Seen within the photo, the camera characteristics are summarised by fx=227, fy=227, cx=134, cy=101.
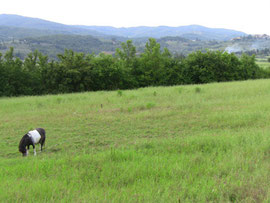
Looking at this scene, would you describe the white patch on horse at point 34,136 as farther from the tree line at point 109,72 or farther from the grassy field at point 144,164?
the tree line at point 109,72

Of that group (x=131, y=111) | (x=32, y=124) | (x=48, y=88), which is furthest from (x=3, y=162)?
(x=48, y=88)

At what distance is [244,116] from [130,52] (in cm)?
5494

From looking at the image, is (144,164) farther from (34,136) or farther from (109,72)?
(109,72)

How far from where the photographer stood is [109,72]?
37.6 metres

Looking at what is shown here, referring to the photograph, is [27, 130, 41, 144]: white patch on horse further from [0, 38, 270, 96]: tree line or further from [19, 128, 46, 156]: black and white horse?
[0, 38, 270, 96]: tree line

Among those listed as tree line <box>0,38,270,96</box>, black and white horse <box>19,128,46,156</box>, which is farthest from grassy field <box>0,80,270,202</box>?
tree line <box>0,38,270,96</box>

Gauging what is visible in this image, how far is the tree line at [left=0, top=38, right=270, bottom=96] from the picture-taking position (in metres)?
34.9

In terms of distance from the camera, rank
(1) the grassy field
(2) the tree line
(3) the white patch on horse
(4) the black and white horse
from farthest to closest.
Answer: (2) the tree line, (3) the white patch on horse, (4) the black and white horse, (1) the grassy field

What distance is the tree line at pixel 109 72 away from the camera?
3494 cm

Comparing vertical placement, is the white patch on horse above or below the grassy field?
below

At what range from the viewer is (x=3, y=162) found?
6.18 meters

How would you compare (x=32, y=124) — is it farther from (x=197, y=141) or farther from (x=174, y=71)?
(x=174, y=71)

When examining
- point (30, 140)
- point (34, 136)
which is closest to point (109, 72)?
point (34, 136)

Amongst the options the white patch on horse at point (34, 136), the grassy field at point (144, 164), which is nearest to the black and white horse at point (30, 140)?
the white patch on horse at point (34, 136)
